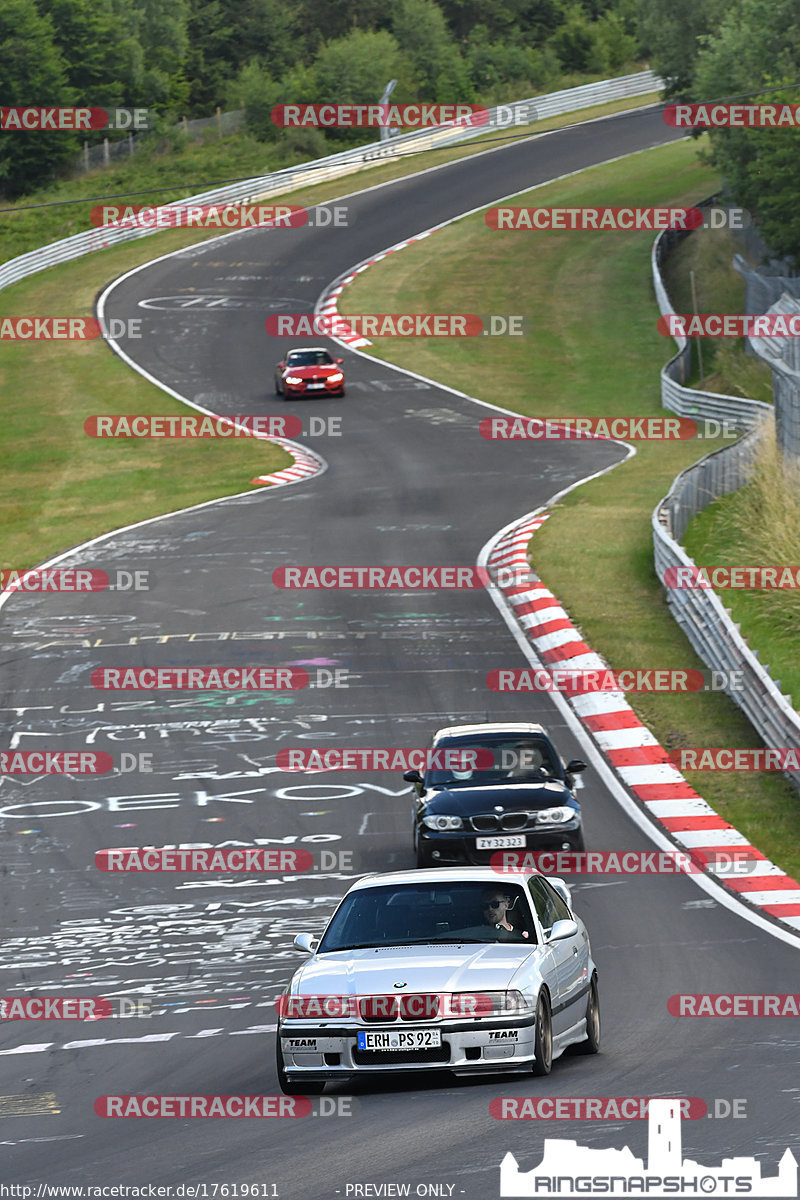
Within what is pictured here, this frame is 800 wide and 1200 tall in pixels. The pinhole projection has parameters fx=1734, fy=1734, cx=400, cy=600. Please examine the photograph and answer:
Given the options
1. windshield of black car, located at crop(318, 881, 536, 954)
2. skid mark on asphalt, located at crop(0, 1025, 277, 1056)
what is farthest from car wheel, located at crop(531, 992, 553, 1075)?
skid mark on asphalt, located at crop(0, 1025, 277, 1056)

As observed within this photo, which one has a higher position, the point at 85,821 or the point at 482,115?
the point at 482,115

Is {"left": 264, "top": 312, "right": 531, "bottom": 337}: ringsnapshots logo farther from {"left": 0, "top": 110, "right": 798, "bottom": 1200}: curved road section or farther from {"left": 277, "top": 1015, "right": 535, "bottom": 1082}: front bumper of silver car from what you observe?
{"left": 277, "top": 1015, "right": 535, "bottom": 1082}: front bumper of silver car

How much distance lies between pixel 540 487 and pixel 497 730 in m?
20.0

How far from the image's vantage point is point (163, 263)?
66.2 metres

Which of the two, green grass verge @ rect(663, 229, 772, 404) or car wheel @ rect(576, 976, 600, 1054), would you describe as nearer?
car wheel @ rect(576, 976, 600, 1054)

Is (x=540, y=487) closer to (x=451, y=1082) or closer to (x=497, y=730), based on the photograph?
(x=497, y=730)

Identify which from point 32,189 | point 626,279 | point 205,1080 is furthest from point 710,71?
point 205,1080

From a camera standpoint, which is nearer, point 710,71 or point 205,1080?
point 205,1080

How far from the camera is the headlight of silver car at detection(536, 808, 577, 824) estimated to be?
16344 millimetres

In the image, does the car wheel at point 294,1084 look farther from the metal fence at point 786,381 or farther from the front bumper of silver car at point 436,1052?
the metal fence at point 786,381

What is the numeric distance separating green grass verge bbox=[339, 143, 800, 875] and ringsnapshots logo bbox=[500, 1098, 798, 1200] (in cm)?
929

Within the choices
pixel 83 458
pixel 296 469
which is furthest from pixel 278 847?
pixel 83 458

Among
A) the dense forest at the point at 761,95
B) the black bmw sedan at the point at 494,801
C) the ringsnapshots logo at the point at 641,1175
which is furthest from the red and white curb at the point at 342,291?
the ringsnapshots logo at the point at 641,1175

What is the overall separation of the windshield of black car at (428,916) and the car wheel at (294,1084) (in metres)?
0.96
